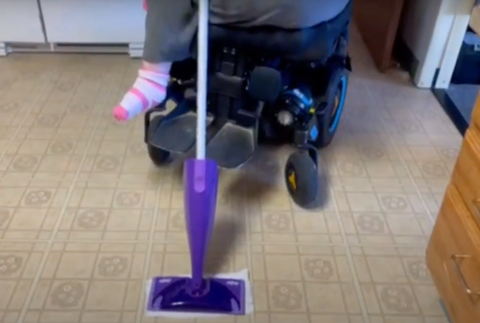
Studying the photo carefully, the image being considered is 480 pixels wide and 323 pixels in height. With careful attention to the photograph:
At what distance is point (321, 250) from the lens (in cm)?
120

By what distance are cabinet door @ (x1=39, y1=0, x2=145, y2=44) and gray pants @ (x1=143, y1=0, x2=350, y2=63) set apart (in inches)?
32.0

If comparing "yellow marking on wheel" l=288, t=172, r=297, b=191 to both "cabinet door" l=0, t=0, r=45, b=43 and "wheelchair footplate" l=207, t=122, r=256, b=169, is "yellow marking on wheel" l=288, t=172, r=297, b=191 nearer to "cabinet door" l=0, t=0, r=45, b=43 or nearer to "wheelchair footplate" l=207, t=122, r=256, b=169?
"wheelchair footplate" l=207, t=122, r=256, b=169

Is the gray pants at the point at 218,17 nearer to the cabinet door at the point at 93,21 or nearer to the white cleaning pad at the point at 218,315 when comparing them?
the white cleaning pad at the point at 218,315

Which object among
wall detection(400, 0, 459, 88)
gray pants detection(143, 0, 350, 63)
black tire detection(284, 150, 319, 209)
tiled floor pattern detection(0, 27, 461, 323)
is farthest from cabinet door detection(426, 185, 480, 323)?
wall detection(400, 0, 459, 88)

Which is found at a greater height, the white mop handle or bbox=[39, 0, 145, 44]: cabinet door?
the white mop handle

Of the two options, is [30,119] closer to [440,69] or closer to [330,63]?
[330,63]

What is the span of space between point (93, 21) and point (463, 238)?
151cm

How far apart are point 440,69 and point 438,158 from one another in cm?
48

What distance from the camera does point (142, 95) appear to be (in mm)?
1205

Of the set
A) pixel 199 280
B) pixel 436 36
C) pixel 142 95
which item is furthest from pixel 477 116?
pixel 436 36

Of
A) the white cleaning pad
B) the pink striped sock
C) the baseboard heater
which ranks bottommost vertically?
the baseboard heater

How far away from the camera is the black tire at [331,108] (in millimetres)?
1398

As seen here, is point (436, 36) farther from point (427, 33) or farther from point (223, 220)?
point (223, 220)

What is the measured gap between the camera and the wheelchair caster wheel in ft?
4.55
